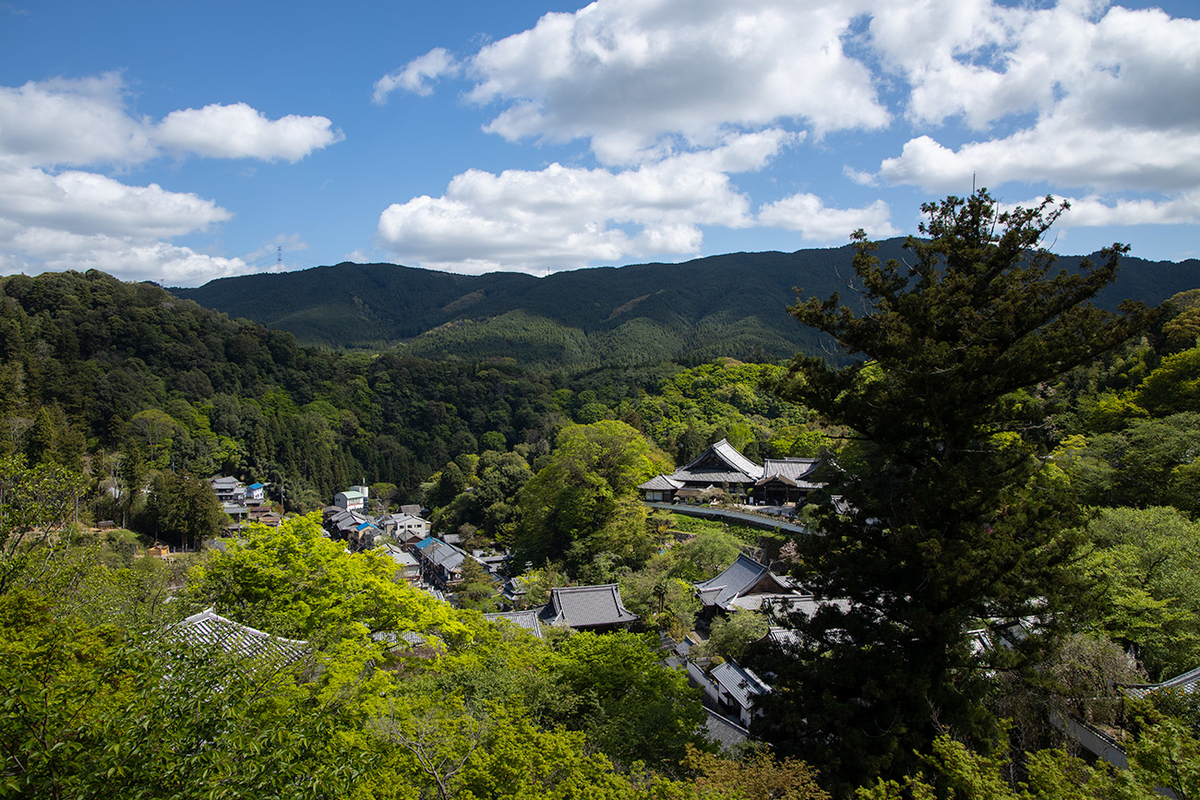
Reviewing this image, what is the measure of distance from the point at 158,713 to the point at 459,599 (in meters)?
24.7

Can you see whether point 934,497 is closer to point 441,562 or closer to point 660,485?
point 660,485

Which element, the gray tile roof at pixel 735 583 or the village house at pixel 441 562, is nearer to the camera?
the gray tile roof at pixel 735 583

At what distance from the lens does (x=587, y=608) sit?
21953 mm

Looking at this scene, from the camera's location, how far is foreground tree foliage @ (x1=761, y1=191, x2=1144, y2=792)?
8.41 metres

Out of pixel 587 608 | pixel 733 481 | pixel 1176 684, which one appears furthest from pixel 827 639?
pixel 733 481

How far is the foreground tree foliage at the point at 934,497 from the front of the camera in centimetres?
841

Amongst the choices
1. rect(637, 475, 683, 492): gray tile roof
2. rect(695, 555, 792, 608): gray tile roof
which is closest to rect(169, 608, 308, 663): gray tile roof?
rect(695, 555, 792, 608): gray tile roof

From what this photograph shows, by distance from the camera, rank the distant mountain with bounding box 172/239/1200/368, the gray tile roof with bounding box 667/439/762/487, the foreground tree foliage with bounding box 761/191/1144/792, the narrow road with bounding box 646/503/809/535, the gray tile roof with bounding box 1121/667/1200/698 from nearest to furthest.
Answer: the foreground tree foliage with bounding box 761/191/1144/792
the gray tile roof with bounding box 1121/667/1200/698
the narrow road with bounding box 646/503/809/535
the gray tile roof with bounding box 667/439/762/487
the distant mountain with bounding box 172/239/1200/368

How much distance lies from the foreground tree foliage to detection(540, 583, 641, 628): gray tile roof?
41.6ft

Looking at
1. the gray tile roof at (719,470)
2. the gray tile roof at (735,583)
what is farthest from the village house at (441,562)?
the gray tile roof at (735,583)

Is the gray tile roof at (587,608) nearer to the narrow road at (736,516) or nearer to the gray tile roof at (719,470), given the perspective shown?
the narrow road at (736,516)

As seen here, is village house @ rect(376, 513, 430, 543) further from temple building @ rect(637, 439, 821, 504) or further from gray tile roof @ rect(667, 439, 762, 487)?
temple building @ rect(637, 439, 821, 504)

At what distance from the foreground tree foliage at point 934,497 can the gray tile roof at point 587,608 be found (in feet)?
41.6

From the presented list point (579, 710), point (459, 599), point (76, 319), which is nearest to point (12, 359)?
point (76, 319)
